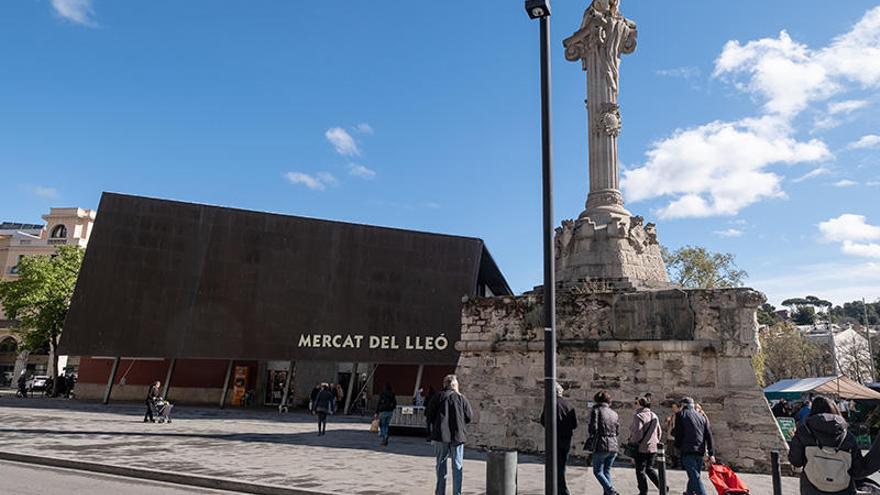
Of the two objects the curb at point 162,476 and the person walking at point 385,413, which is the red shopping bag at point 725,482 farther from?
the person walking at point 385,413

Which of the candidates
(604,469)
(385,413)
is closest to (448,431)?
(604,469)

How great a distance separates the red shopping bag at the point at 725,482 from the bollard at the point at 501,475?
2.26 metres

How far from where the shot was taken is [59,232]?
154 feet

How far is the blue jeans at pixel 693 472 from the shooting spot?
696 centimetres

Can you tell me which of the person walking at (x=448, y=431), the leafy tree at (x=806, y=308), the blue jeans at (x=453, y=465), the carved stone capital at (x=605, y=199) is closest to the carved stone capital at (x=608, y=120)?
the carved stone capital at (x=605, y=199)

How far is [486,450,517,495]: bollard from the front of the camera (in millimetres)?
6297

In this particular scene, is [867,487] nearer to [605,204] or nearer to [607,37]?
[605,204]

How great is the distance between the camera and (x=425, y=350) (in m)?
23.7

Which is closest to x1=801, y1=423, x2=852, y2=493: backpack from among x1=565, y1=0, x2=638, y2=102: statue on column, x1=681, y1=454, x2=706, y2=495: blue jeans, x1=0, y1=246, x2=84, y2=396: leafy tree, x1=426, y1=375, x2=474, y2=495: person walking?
x1=681, y1=454, x2=706, y2=495: blue jeans

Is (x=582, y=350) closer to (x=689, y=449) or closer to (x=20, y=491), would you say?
(x=689, y=449)

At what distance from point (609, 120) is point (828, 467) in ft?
37.4

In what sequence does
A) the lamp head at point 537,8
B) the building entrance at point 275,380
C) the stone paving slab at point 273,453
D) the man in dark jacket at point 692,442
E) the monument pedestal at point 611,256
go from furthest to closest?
1. the building entrance at point 275,380
2. the monument pedestal at point 611,256
3. the stone paving slab at point 273,453
4. the man in dark jacket at point 692,442
5. the lamp head at point 537,8

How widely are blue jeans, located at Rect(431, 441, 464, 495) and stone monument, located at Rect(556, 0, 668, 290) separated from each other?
719cm

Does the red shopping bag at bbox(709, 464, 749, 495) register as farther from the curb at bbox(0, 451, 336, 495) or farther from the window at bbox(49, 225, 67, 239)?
the window at bbox(49, 225, 67, 239)
